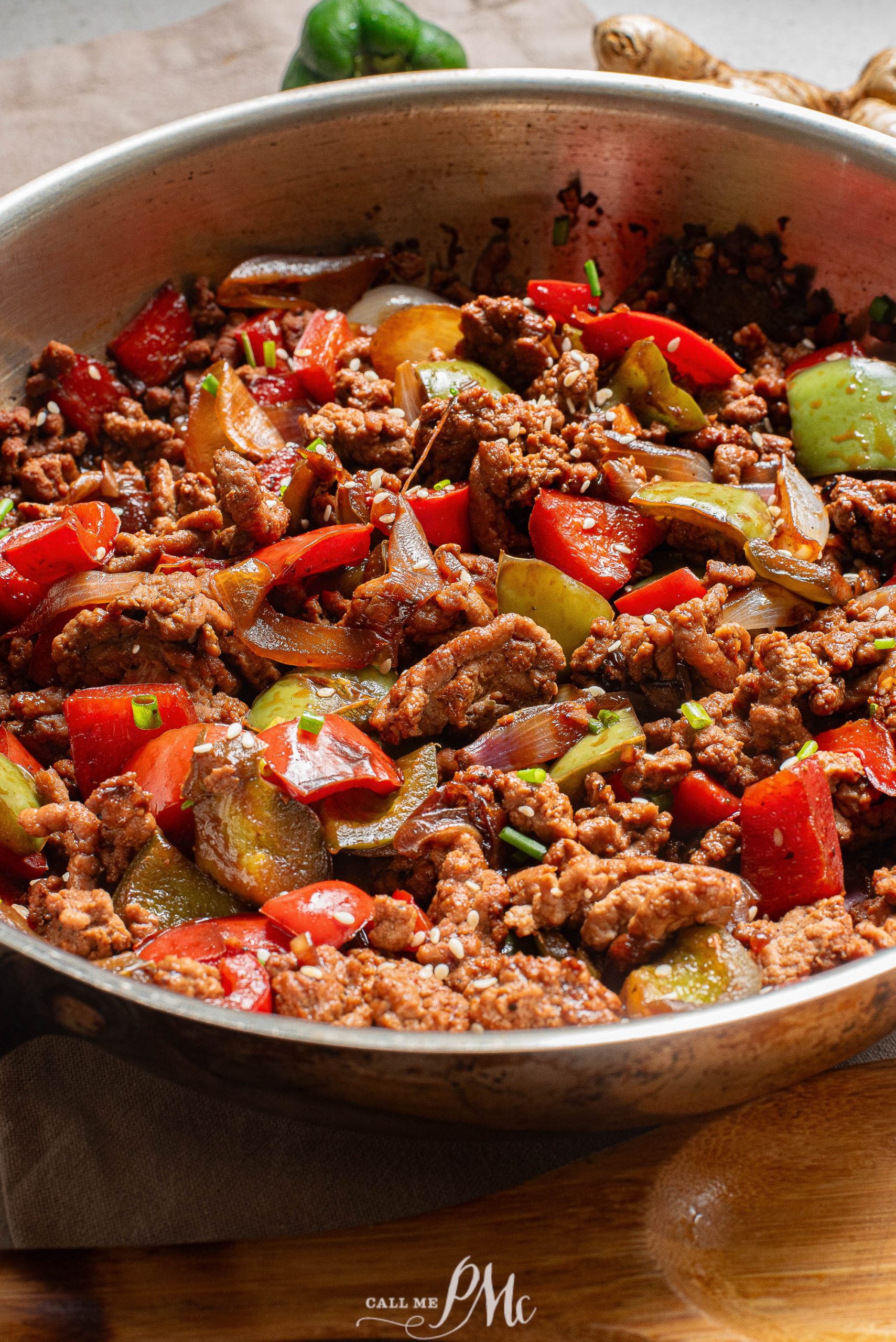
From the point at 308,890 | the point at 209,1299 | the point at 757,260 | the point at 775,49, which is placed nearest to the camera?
the point at 209,1299

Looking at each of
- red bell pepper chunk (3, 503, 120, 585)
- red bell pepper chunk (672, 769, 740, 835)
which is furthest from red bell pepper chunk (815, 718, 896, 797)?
red bell pepper chunk (3, 503, 120, 585)

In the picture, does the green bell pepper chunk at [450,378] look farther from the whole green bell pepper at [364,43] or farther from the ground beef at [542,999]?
the whole green bell pepper at [364,43]

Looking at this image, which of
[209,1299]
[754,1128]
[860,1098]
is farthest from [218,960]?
[860,1098]

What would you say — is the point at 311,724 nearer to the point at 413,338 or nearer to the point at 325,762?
the point at 325,762

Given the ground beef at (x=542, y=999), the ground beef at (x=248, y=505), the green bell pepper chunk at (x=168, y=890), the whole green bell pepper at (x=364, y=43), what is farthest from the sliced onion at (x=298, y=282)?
the ground beef at (x=542, y=999)

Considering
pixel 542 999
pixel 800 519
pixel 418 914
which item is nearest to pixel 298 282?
pixel 800 519

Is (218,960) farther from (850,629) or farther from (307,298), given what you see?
(307,298)

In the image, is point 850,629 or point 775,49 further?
point 775,49
